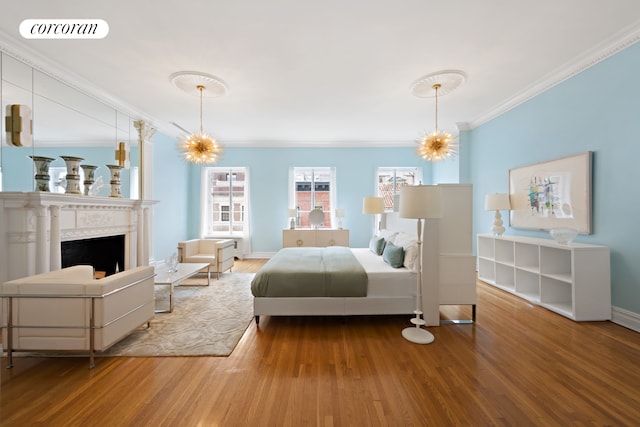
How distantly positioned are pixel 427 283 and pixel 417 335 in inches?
21.8

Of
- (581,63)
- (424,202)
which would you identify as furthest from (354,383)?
(581,63)

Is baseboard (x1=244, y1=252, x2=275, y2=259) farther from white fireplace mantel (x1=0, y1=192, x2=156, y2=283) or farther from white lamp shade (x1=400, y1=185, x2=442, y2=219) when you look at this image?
white lamp shade (x1=400, y1=185, x2=442, y2=219)

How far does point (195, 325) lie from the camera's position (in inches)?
116

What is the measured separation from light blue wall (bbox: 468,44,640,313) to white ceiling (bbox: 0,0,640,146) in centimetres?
23

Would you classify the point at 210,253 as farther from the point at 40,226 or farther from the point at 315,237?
the point at 40,226

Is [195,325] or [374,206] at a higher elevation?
[374,206]

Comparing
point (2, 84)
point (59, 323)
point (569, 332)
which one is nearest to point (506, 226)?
point (569, 332)

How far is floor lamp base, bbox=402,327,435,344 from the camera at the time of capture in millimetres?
2576

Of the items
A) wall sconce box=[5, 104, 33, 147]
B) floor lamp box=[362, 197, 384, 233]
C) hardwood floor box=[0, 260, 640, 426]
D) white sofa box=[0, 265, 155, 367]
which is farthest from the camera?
floor lamp box=[362, 197, 384, 233]

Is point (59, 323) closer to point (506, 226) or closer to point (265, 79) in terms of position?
point (265, 79)

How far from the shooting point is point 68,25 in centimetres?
267

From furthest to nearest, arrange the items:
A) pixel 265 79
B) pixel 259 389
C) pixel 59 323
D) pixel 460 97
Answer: pixel 460 97
pixel 265 79
pixel 59 323
pixel 259 389

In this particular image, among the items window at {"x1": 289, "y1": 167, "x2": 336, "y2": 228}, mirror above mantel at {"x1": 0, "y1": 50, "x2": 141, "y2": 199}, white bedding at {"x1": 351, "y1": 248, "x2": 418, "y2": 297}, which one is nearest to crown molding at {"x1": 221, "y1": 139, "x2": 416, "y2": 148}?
window at {"x1": 289, "y1": 167, "x2": 336, "y2": 228}

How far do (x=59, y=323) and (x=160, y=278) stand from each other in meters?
1.34
